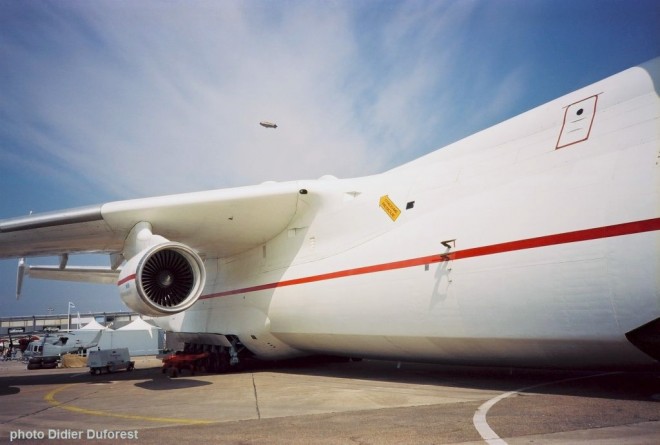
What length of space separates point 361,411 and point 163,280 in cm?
Result: 590

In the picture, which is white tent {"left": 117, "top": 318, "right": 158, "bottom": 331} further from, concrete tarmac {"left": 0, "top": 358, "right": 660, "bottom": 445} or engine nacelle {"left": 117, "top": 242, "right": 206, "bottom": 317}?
engine nacelle {"left": 117, "top": 242, "right": 206, "bottom": 317}

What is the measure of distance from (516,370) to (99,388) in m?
9.19

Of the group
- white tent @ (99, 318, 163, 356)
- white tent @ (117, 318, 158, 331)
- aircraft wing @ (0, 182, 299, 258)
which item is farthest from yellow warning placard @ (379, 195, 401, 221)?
white tent @ (117, 318, 158, 331)

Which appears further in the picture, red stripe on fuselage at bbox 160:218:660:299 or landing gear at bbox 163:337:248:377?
landing gear at bbox 163:337:248:377

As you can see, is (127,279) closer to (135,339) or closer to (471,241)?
(471,241)

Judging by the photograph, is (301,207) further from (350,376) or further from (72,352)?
(72,352)

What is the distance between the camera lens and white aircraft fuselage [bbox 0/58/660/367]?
6.18 meters

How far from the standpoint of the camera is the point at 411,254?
8.66 meters

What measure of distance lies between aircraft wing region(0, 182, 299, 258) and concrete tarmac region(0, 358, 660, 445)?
12.1 feet

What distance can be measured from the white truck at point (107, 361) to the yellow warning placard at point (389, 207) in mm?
10810

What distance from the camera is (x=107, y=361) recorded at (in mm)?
15695

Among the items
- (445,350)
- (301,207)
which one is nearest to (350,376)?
(445,350)

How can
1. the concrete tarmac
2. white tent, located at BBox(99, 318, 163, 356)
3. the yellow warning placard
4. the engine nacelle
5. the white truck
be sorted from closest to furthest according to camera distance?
1. the concrete tarmac
2. the yellow warning placard
3. the engine nacelle
4. the white truck
5. white tent, located at BBox(99, 318, 163, 356)

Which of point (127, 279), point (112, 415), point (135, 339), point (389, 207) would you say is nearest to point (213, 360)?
point (127, 279)
